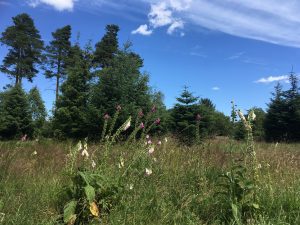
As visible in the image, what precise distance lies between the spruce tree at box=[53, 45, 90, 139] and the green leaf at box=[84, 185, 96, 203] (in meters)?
16.1

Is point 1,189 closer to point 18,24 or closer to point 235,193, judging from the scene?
point 235,193

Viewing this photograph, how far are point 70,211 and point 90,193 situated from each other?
26cm

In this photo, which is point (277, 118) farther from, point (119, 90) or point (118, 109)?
point (118, 109)

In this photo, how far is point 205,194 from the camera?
4.75 meters

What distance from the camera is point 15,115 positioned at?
27.9 meters

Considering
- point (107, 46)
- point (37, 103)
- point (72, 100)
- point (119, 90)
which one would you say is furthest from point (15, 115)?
point (107, 46)

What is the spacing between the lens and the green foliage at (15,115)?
27062 millimetres

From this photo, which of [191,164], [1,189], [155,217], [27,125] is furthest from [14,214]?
[27,125]

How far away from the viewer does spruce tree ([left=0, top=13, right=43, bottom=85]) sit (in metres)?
49.8

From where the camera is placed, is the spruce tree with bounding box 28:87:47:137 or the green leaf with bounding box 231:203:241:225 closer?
the green leaf with bounding box 231:203:241:225

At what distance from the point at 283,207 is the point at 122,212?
174cm

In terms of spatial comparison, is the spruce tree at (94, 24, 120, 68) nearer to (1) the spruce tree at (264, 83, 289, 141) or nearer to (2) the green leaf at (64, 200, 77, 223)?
(1) the spruce tree at (264, 83, 289, 141)

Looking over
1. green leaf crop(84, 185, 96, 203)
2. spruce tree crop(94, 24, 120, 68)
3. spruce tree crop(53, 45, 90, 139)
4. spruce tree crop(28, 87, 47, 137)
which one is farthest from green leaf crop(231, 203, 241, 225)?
spruce tree crop(94, 24, 120, 68)

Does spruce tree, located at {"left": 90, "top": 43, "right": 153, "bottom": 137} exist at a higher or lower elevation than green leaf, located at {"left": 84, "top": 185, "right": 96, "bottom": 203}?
higher
